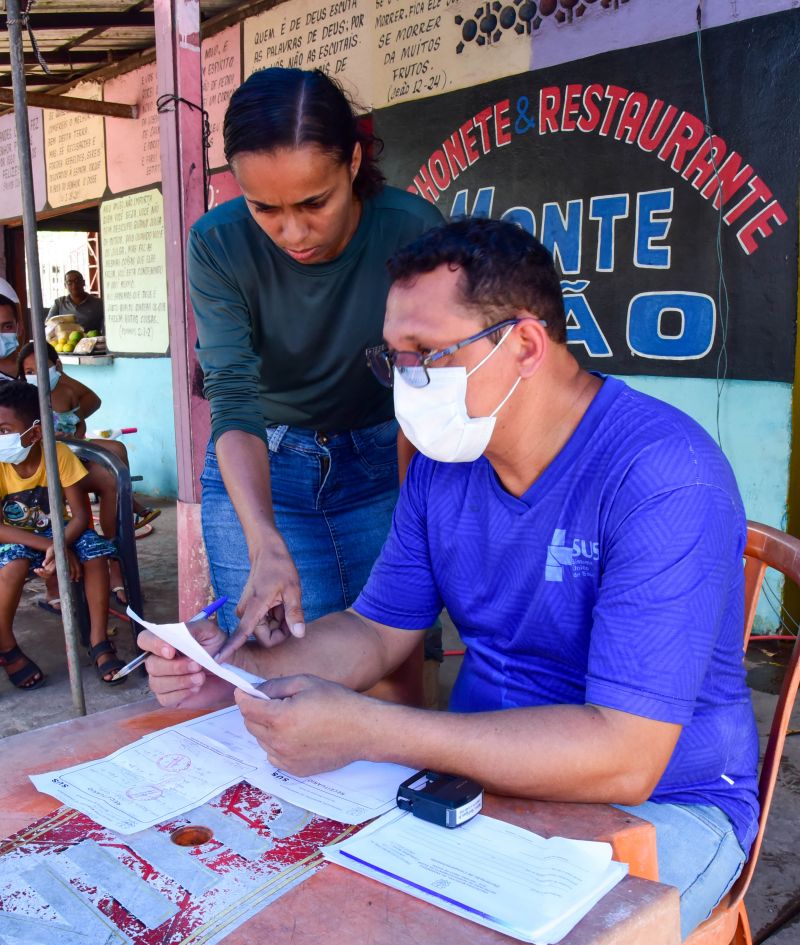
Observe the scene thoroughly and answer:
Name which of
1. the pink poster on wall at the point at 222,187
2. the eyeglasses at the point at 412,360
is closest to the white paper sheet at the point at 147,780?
the eyeglasses at the point at 412,360

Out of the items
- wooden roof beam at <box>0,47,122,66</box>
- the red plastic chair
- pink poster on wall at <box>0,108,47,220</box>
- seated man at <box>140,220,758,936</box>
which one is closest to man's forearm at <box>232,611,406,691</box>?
seated man at <box>140,220,758,936</box>

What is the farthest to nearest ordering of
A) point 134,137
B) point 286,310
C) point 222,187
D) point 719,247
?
point 134,137 < point 222,187 < point 719,247 < point 286,310

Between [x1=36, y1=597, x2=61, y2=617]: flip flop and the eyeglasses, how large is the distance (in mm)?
3519

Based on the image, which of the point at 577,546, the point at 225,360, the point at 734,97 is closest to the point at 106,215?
the point at 734,97

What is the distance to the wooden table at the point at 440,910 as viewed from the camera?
32.8 inches

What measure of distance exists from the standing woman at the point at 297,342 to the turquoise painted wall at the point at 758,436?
1885mm

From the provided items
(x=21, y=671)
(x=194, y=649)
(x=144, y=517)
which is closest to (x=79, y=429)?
(x=144, y=517)

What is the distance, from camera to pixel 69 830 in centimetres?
104

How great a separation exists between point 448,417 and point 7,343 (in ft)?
12.1

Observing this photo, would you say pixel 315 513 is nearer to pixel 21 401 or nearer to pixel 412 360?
pixel 412 360

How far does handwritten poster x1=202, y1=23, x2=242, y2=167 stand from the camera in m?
6.09

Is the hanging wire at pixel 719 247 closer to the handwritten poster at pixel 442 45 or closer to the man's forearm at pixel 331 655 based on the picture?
the handwritten poster at pixel 442 45

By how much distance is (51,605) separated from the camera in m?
4.61

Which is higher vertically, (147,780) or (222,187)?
(222,187)
